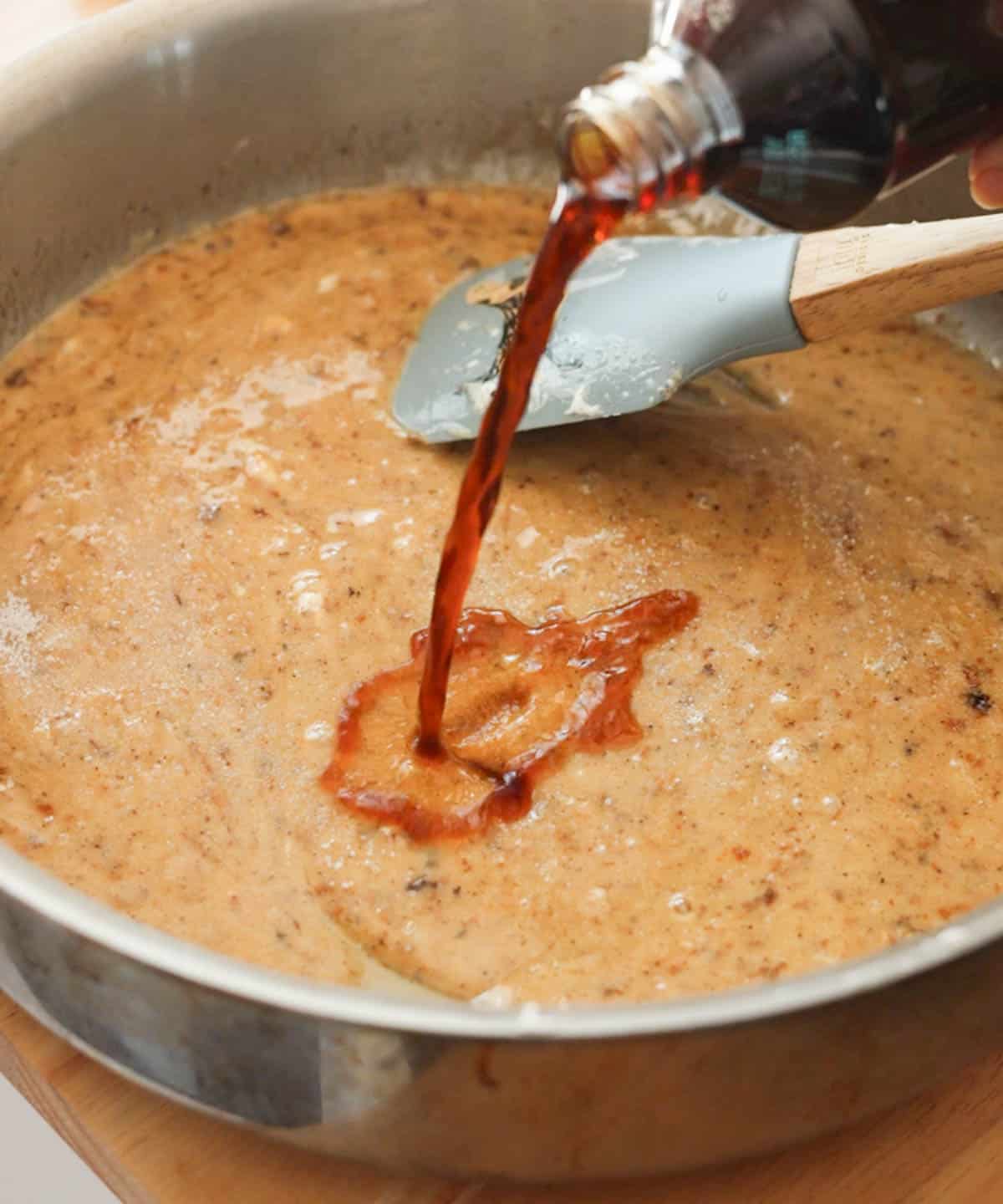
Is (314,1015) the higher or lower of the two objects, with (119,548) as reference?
higher

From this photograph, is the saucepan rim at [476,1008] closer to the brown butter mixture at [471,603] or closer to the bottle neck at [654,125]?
the brown butter mixture at [471,603]

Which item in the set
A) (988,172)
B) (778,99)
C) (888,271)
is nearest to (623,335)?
(888,271)

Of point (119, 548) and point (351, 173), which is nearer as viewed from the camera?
point (119, 548)

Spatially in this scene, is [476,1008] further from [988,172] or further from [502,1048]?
[988,172]

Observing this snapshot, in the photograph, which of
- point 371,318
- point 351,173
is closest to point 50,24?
point 351,173

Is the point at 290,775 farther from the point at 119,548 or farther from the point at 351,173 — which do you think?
the point at 351,173

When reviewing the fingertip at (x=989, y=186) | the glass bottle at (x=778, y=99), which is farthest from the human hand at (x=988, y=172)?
the glass bottle at (x=778, y=99)
